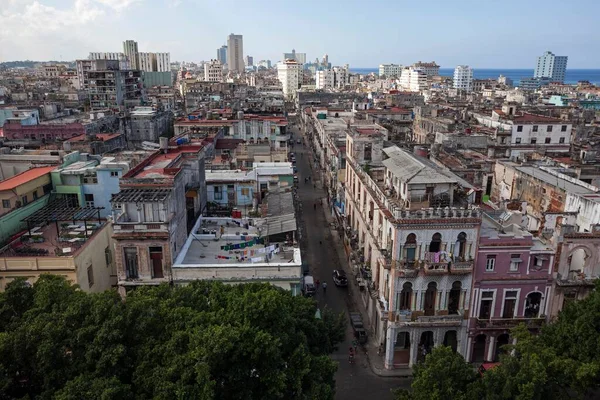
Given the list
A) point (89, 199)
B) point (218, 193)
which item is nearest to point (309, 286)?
point (218, 193)

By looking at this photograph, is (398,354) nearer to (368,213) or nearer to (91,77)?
(368,213)

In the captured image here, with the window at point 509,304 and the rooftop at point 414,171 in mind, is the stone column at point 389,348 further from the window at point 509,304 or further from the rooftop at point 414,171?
the rooftop at point 414,171

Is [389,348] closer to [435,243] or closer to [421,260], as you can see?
[421,260]

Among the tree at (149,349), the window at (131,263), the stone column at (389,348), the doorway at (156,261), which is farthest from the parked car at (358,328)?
the window at (131,263)

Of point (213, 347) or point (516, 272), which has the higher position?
point (213, 347)

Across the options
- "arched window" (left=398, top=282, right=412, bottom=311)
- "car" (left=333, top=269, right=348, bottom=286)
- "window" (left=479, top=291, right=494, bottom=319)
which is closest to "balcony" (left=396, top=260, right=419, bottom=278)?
"arched window" (left=398, top=282, right=412, bottom=311)

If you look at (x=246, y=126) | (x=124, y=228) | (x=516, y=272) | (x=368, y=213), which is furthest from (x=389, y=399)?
(x=246, y=126)
